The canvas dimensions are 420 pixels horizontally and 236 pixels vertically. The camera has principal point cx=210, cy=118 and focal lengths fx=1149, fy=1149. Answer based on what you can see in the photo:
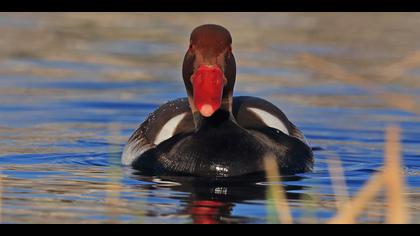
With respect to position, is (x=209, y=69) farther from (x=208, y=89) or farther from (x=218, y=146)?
(x=218, y=146)

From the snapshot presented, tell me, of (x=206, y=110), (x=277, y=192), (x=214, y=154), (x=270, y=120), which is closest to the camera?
(x=277, y=192)

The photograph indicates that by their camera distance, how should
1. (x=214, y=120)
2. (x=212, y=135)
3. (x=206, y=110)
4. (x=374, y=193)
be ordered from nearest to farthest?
1. (x=374, y=193)
2. (x=206, y=110)
3. (x=212, y=135)
4. (x=214, y=120)

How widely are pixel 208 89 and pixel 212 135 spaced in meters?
0.47

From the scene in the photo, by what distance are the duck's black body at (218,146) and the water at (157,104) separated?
0.57 ft

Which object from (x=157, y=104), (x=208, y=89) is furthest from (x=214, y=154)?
(x=157, y=104)

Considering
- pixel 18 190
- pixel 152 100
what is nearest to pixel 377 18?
pixel 152 100

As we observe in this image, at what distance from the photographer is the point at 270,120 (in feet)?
33.4

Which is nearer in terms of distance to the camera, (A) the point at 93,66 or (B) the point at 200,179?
(B) the point at 200,179

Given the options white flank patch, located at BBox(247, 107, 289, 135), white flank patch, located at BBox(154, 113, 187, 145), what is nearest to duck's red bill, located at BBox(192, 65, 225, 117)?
white flank patch, located at BBox(154, 113, 187, 145)

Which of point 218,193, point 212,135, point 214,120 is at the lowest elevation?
point 218,193

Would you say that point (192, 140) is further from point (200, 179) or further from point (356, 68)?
point (356, 68)

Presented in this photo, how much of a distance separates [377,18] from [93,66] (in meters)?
6.21

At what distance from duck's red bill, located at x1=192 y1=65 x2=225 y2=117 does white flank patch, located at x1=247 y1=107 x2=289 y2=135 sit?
3.43ft

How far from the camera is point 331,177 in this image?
30.8 feet
